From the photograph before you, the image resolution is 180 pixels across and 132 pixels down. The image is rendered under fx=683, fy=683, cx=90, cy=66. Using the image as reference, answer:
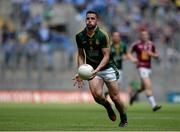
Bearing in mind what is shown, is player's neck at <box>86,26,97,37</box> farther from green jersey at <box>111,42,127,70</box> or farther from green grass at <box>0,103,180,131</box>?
green jersey at <box>111,42,127,70</box>

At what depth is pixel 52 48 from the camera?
32031mm

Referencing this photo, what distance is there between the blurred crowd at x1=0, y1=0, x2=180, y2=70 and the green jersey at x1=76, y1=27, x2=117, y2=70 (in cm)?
1715

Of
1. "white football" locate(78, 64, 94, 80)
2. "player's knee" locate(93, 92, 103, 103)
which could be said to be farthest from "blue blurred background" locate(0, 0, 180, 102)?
"white football" locate(78, 64, 94, 80)

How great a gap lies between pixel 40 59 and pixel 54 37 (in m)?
3.02

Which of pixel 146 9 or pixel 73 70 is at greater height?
pixel 146 9

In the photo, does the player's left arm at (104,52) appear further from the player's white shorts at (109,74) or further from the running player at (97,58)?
the player's white shorts at (109,74)

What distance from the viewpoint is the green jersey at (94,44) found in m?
14.2

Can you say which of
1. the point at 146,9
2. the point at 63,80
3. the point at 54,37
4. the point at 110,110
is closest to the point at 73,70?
the point at 63,80

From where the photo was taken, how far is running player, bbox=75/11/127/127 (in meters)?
14.1

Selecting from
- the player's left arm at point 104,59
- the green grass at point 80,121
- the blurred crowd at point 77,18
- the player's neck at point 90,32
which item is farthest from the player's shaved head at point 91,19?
the blurred crowd at point 77,18

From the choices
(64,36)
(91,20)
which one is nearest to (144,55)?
(64,36)

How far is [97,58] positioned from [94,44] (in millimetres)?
343

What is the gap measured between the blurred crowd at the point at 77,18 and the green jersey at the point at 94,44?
56.3ft

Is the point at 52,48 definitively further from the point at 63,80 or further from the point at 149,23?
the point at 149,23
